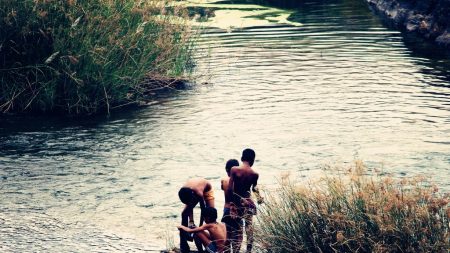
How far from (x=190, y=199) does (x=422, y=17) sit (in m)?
22.0

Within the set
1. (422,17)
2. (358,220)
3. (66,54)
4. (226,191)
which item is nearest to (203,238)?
(226,191)

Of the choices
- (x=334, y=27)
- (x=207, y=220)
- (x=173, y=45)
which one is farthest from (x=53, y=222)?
(x=334, y=27)

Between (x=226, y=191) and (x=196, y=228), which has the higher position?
(x=226, y=191)

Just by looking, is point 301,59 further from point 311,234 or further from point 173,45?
point 311,234

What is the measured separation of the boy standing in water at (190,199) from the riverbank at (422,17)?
18.1m

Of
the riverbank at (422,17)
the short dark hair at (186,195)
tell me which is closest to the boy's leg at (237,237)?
the short dark hair at (186,195)

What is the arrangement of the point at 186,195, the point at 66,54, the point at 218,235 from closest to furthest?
the point at 218,235 < the point at 186,195 < the point at 66,54

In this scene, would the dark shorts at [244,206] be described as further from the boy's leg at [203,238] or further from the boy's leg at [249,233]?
the boy's leg at [203,238]

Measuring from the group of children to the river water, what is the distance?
82cm

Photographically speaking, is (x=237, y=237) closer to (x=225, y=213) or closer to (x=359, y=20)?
(x=225, y=213)

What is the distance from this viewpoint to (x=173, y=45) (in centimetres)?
2155

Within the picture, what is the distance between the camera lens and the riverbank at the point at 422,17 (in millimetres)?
28328

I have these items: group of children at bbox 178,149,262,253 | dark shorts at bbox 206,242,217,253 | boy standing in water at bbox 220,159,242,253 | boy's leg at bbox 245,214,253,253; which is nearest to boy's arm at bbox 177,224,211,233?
group of children at bbox 178,149,262,253

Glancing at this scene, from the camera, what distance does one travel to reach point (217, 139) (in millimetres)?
17469
